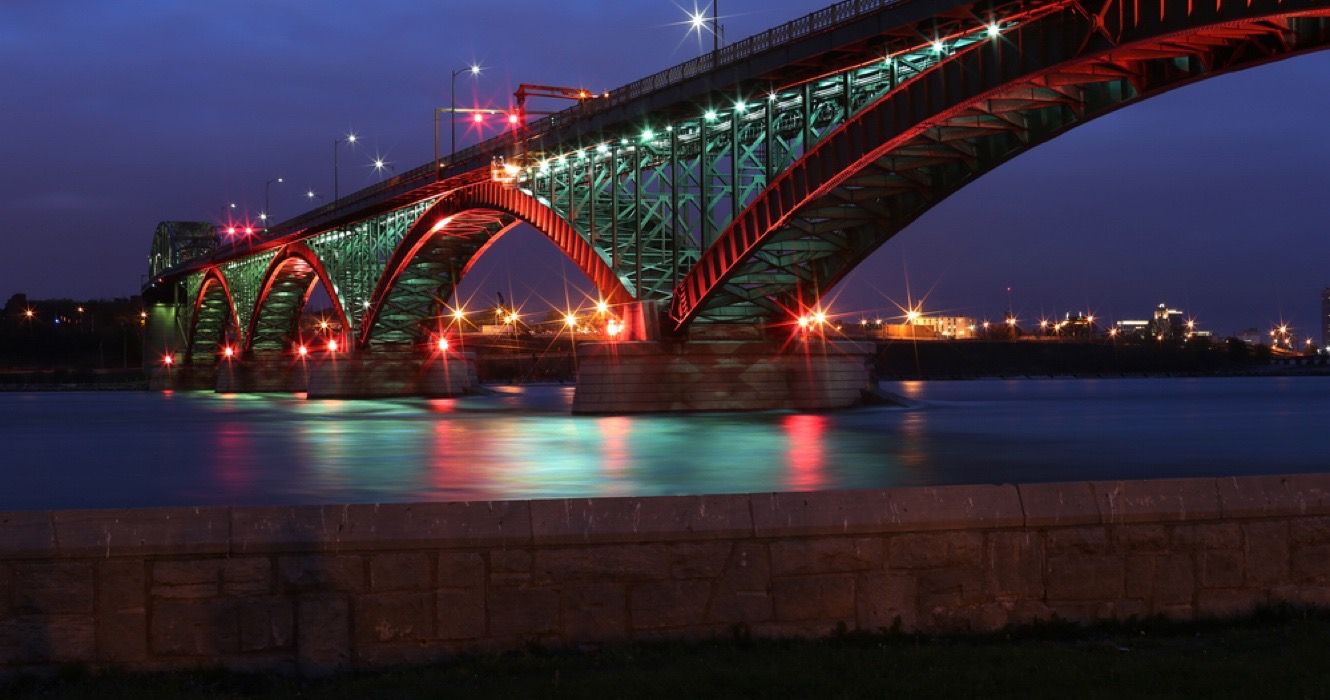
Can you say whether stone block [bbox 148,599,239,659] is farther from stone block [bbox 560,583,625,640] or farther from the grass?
stone block [bbox 560,583,625,640]

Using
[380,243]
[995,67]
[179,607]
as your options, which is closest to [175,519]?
[179,607]

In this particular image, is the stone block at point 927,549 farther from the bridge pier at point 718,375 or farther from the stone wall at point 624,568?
the bridge pier at point 718,375

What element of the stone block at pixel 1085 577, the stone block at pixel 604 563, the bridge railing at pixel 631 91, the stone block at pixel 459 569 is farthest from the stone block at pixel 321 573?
the bridge railing at pixel 631 91

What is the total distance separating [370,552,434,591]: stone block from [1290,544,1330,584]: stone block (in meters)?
6.39

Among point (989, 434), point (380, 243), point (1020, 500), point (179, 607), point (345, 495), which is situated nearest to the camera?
point (179, 607)

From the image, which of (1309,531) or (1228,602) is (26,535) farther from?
(1309,531)

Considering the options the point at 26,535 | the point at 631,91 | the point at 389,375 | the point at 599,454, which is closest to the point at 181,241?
the point at 389,375

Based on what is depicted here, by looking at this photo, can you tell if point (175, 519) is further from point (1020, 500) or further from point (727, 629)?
point (1020, 500)

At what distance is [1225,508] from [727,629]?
3859 mm

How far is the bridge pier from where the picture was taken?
5422 centimetres

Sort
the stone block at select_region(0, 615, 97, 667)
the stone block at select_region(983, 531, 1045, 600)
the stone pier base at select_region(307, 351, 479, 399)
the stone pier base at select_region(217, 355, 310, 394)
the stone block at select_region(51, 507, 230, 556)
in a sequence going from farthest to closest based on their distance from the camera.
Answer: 1. the stone pier base at select_region(217, 355, 310, 394)
2. the stone pier base at select_region(307, 351, 479, 399)
3. the stone block at select_region(983, 531, 1045, 600)
4. the stone block at select_region(51, 507, 230, 556)
5. the stone block at select_region(0, 615, 97, 667)

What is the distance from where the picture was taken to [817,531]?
30.5 ft

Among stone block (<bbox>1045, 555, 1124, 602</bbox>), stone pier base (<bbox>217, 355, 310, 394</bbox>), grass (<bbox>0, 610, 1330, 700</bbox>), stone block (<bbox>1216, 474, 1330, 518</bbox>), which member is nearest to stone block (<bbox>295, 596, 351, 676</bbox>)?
grass (<bbox>0, 610, 1330, 700</bbox>)

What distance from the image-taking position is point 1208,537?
391 inches
